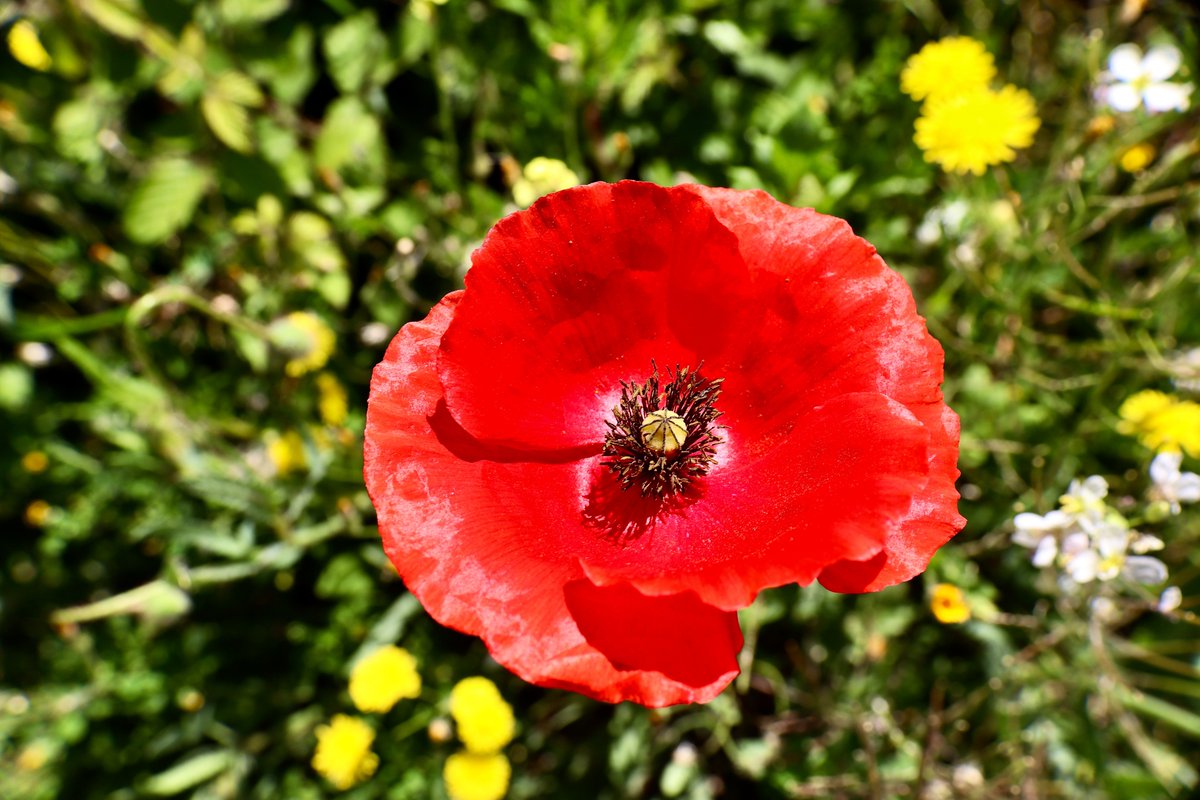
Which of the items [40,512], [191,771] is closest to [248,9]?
[40,512]

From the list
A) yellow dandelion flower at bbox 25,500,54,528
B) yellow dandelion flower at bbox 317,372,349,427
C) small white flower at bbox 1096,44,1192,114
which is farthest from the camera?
yellow dandelion flower at bbox 25,500,54,528

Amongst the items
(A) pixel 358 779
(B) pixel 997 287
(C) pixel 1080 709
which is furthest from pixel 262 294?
(C) pixel 1080 709

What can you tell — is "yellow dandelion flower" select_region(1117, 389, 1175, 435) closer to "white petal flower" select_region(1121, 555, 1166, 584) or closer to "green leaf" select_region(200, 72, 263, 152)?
"white petal flower" select_region(1121, 555, 1166, 584)

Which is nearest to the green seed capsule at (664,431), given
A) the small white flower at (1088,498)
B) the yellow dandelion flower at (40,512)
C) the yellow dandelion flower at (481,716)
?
the small white flower at (1088,498)

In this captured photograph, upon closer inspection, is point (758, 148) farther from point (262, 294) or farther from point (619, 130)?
point (262, 294)

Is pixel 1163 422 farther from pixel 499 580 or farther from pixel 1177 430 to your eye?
pixel 499 580

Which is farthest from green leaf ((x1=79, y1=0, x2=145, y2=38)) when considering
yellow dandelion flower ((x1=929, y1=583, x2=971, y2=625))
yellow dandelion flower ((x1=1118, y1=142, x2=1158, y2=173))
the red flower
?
yellow dandelion flower ((x1=1118, y1=142, x2=1158, y2=173))

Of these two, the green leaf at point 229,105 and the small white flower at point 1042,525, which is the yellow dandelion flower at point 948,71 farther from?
the green leaf at point 229,105
